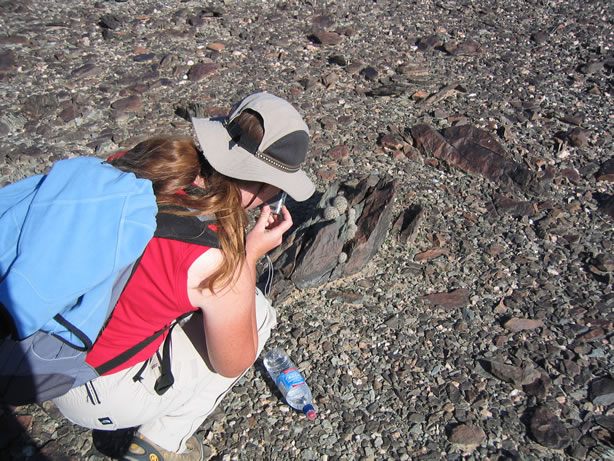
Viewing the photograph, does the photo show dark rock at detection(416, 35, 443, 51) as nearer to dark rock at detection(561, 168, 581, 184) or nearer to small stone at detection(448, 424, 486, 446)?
dark rock at detection(561, 168, 581, 184)

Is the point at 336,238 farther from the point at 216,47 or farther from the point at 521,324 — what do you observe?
the point at 216,47

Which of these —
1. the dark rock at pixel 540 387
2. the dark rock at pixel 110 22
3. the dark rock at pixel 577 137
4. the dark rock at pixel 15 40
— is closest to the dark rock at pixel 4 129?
the dark rock at pixel 15 40

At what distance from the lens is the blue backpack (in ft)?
6.05

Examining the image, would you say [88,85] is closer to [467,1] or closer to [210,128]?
[210,128]

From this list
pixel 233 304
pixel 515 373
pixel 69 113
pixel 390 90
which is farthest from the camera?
pixel 390 90

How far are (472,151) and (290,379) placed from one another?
9.05 ft

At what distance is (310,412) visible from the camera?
116 inches

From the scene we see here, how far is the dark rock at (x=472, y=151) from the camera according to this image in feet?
15.2

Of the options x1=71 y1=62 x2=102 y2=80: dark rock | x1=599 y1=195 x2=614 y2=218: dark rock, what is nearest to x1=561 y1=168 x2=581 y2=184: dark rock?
x1=599 y1=195 x2=614 y2=218: dark rock

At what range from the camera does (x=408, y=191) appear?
447cm

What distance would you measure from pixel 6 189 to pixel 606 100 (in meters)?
5.37

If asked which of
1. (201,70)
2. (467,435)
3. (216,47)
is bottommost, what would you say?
(467,435)

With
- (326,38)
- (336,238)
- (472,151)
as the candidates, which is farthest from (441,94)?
(336,238)

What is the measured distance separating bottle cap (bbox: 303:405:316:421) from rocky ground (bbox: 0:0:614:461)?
0.06 m
